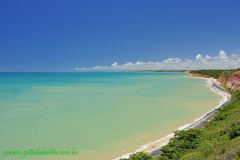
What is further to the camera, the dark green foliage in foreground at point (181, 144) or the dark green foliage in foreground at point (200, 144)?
the dark green foliage in foreground at point (181, 144)

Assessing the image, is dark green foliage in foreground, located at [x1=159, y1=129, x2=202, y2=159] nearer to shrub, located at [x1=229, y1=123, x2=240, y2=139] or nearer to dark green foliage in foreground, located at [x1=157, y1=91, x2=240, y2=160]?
dark green foliage in foreground, located at [x1=157, y1=91, x2=240, y2=160]

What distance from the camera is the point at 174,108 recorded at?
4362 cm

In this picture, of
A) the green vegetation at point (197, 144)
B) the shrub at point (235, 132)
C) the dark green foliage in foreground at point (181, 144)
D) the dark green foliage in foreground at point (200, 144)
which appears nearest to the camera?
the green vegetation at point (197, 144)

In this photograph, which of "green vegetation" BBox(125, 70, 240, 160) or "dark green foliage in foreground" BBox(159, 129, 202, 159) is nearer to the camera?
"green vegetation" BBox(125, 70, 240, 160)

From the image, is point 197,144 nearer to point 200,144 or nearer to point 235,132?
point 200,144

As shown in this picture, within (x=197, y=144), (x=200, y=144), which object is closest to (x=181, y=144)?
(x=197, y=144)

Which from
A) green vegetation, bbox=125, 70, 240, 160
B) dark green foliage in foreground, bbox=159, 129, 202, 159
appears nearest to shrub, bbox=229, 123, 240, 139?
green vegetation, bbox=125, 70, 240, 160

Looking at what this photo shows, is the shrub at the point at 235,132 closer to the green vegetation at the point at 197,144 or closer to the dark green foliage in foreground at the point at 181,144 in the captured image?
the green vegetation at the point at 197,144

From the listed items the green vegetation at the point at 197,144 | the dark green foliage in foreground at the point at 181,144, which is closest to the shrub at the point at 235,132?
the green vegetation at the point at 197,144

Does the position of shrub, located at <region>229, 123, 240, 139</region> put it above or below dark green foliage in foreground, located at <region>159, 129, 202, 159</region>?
above

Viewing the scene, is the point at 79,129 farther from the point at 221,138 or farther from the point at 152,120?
the point at 221,138

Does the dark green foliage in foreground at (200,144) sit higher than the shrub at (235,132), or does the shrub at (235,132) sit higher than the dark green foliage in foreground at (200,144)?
the shrub at (235,132)

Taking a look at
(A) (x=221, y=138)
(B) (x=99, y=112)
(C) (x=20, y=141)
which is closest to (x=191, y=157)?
(A) (x=221, y=138)

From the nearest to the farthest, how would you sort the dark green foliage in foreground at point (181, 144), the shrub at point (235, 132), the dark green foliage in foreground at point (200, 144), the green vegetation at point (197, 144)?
the green vegetation at point (197, 144), the dark green foliage in foreground at point (200, 144), the shrub at point (235, 132), the dark green foliage in foreground at point (181, 144)
